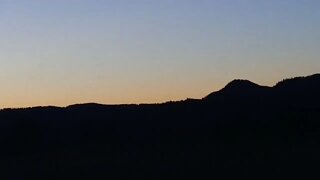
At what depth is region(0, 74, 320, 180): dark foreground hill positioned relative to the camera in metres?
30.3

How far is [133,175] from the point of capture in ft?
95.5

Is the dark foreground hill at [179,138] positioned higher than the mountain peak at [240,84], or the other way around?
the mountain peak at [240,84]

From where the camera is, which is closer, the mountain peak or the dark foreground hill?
the dark foreground hill

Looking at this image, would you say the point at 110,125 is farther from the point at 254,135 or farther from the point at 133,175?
the point at 133,175

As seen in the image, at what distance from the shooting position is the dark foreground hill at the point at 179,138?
1194 inches

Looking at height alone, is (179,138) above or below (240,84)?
below

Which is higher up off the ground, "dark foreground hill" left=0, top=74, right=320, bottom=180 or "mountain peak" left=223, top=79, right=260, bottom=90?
"mountain peak" left=223, top=79, right=260, bottom=90

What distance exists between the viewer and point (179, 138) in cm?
6297

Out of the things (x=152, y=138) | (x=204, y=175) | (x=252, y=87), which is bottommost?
(x=204, y=175)

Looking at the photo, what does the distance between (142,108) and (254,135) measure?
28.8 metres

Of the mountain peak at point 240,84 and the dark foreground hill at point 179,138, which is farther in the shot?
the mountain peak at point 240,84

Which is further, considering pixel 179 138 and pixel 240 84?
pixel 240 84

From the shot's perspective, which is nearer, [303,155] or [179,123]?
[303,155]

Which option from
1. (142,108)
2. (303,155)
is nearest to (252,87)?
(142,108)
